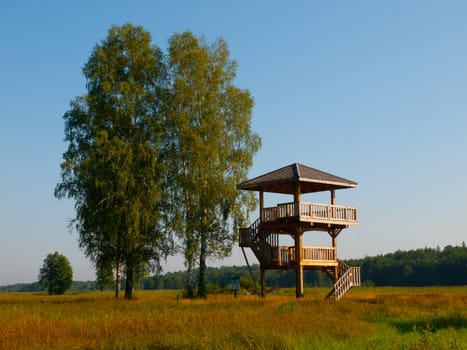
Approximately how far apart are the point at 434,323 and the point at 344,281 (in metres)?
15.4

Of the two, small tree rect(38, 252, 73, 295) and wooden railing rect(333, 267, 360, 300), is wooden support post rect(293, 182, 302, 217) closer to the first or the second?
wooden railing rect(333, 267, 360, 300)

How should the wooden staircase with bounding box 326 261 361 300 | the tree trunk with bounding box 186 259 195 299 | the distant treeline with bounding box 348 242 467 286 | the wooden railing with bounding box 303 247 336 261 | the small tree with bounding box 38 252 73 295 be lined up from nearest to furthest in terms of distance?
the wooden staircase with bounding box 326 261 361 300 < the wooden railing with bounding box 303 247 336 261 < the tree trunk with bounding box 186 259 195 299 < the small tree with bounding box 38 252 73 295 < the distant treeline with bounding box 348 242 467 286

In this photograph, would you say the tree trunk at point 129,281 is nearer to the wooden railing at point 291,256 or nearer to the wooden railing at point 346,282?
the wooden railing at point 291,256

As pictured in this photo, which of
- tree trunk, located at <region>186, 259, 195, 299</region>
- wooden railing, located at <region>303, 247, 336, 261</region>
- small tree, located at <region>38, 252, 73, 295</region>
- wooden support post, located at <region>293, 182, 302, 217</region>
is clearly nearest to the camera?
wooden support post, located at <region>293, 182, 302, 217</region>

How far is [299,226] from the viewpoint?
33.5m

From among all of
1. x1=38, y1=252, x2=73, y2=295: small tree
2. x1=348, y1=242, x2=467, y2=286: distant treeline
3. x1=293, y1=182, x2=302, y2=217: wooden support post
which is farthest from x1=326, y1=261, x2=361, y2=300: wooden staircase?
x1=348, y1=242, x2=467, y2=286: distant treeline

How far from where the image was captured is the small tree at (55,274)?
78938 mm

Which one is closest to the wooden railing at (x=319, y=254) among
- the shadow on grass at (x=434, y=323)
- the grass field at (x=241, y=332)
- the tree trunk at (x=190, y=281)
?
the tree trunk at (x=190, y=281)

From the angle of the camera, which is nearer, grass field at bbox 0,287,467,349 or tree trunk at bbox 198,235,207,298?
grass field at bbox 0,287,467,349

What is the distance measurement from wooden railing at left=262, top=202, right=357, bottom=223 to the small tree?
5277cm

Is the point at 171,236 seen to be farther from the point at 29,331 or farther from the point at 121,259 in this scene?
the point at 29,331

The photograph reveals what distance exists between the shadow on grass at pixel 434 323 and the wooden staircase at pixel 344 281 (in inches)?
521

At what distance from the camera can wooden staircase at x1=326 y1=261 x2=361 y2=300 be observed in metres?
33.0

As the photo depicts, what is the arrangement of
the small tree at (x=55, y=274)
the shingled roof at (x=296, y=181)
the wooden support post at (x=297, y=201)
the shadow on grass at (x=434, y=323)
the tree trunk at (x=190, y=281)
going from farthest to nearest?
the small tree at (x=55, y=274)
the tree trunk at (x=190, y=281)
the shingled roof at (x=296, y=181)
the wooden support post at (x=297, y=201)
the shadow on grass at (x=434, y=323)
